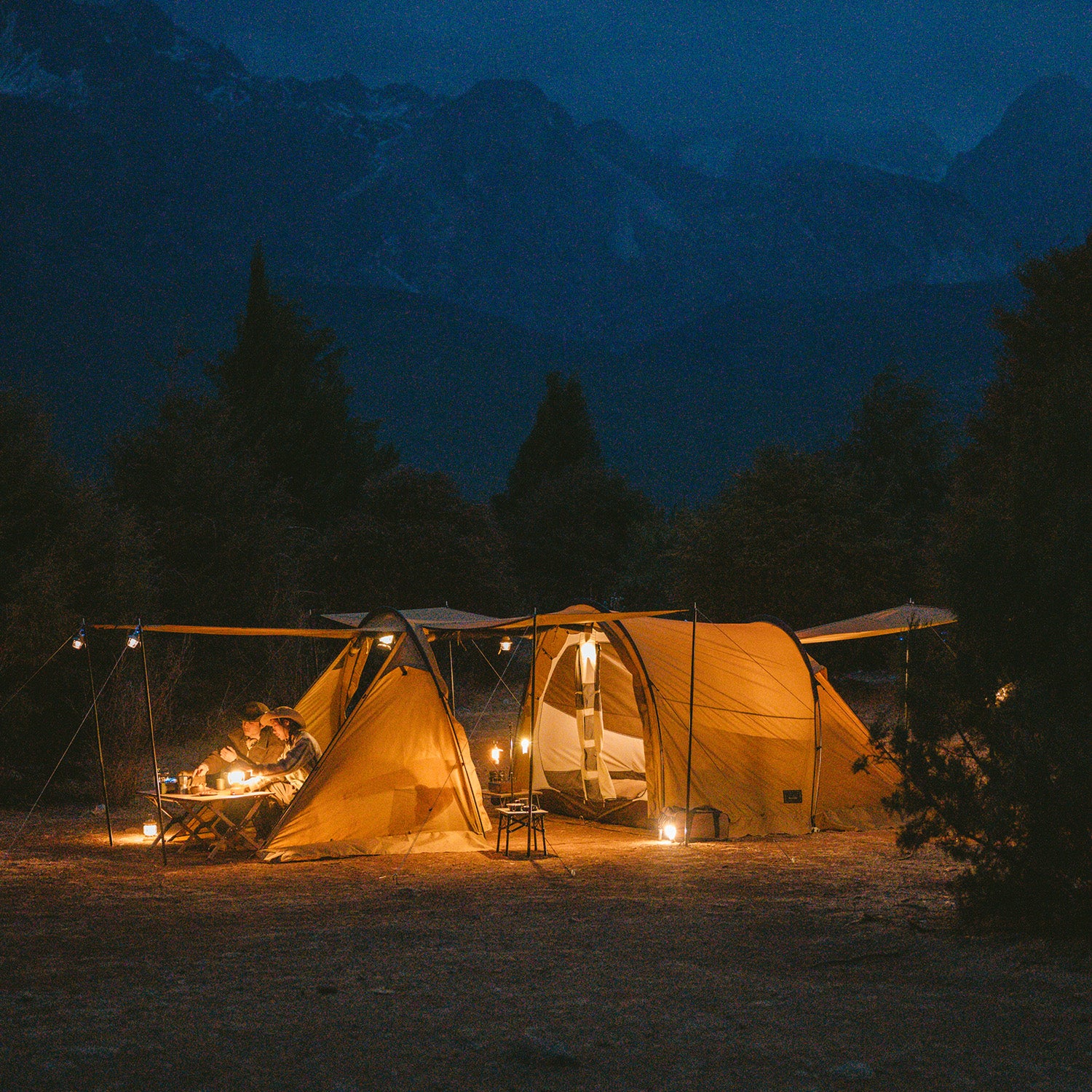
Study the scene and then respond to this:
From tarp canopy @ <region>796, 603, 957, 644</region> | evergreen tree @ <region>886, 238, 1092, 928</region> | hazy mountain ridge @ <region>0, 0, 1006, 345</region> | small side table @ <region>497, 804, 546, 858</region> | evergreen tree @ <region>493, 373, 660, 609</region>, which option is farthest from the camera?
hazy mountain ridge @ <region>0, 0, 1006, 345</region>

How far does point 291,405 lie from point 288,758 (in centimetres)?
2568

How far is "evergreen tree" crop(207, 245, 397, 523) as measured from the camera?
111ft

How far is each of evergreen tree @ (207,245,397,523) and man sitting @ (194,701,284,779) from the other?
22.7m

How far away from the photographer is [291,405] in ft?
113

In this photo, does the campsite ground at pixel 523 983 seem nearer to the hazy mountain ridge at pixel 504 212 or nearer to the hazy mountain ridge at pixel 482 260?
the hazy mountain ridge at pixel 482 260

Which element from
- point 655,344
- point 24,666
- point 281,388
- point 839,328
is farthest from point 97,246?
point 24,666

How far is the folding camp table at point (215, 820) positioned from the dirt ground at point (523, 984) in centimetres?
79

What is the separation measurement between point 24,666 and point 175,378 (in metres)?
10.5

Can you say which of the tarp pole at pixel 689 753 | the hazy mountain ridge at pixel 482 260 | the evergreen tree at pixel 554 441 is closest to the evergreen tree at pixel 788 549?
the tarp pole at pixel 689 753

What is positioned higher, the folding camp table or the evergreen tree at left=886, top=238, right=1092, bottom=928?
the evergreen tree at left=886, top=238, right=1092, bottom=928

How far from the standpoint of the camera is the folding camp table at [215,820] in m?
9.51

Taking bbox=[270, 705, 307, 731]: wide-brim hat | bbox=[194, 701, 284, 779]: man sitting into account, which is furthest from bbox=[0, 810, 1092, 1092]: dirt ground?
bbox=[270, 705, 307, 731]: wide-brim hat

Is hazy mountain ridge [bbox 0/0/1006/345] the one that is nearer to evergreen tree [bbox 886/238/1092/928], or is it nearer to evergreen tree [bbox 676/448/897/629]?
evergreen tree [bbox 676/448/897/629]

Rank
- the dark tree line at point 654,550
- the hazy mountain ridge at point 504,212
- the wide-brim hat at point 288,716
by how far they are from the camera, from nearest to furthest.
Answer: the dark tree line at point 654,550 < the wide-brim hat at point 288,716 < the hazy mountain ridge at point 504,212
